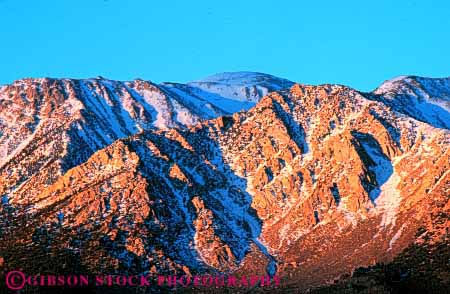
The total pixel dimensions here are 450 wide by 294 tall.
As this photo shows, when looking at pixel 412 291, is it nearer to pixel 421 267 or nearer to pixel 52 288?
pixel 421 267

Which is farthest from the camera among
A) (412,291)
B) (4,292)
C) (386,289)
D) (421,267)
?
(4,292)

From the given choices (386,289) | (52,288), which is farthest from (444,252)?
(52,288)

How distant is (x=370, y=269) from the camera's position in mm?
186250

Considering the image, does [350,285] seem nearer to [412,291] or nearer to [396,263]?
[412,291]

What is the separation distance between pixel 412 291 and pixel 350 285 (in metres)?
17.3

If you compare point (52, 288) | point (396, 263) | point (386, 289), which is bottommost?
point (386, 289)

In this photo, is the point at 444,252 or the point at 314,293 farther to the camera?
the point at 444,252

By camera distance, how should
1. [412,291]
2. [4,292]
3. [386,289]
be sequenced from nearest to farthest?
1. [386,289]
2. [412,291]
3. [4,292]

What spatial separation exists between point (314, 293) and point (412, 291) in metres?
22.0

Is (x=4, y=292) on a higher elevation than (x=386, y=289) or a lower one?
higher

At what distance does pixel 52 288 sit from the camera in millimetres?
198250

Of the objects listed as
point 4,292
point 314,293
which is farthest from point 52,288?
point 314,293

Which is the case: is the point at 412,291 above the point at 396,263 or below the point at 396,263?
below

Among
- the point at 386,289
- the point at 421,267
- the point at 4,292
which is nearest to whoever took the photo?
the point at 386,289
